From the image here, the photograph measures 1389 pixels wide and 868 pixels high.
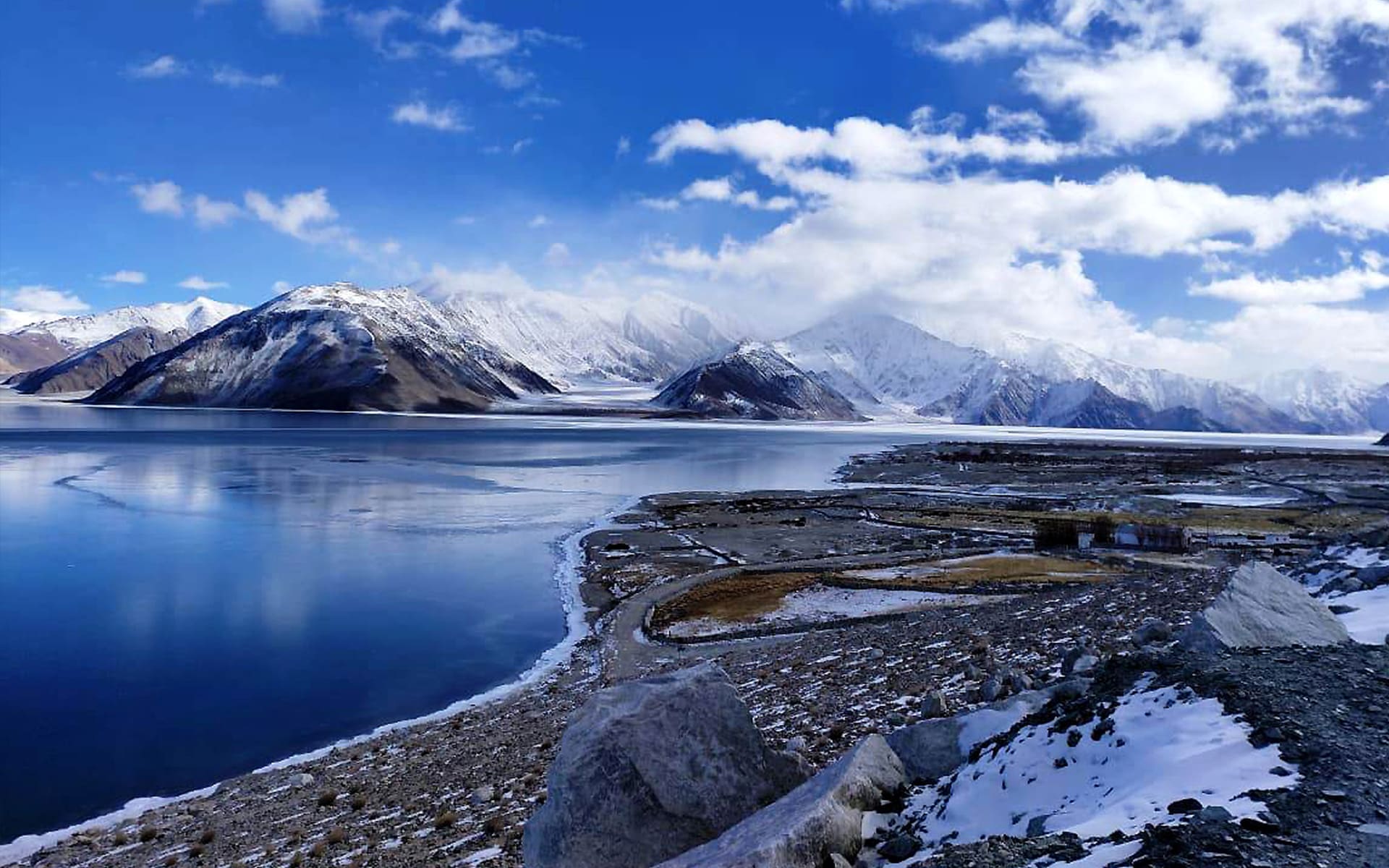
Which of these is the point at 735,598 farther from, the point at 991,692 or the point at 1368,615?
the point at 1368,615

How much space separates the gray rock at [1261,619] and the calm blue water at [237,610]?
813 inches

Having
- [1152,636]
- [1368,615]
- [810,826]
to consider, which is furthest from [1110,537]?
[810,826]

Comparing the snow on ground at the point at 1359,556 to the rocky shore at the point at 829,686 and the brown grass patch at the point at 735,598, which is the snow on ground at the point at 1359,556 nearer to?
the rocky shore at the point at 829,686

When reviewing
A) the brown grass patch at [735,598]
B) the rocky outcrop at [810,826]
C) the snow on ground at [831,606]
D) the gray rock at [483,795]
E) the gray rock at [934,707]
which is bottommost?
the brown grass patch at [735,598]

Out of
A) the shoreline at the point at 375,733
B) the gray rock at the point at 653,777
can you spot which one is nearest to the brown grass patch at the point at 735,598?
the shoreline at the point at 375,733

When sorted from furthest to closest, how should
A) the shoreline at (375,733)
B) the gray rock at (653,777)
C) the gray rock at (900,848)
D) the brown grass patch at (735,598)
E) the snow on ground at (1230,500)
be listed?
1. the snow on ground at (1230,500)
2. the brown grass patch at (735,598)
3. the shoreline at (375,733)
4. the gray rock at (653,777)
5. the gray rock at (900,848)

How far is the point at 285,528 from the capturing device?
56969mm

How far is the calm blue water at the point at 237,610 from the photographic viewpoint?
2217cm

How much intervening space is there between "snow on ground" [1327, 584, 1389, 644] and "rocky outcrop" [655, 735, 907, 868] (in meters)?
8.69

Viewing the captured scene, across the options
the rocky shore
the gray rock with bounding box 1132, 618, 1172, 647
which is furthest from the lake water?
the gray rock with bounding box 1132, 618, 1172, 647

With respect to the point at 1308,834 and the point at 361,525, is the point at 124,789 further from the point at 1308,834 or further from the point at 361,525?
the point at 361,525

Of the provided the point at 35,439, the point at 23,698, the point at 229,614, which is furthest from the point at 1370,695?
the point at 35,439

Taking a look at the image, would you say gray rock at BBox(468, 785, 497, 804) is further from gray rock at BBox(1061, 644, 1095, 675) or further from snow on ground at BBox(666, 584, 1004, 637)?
snow on ground at BBox(666, 584, 1004, 637)

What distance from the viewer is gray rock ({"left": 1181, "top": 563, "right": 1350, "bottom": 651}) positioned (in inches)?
490
